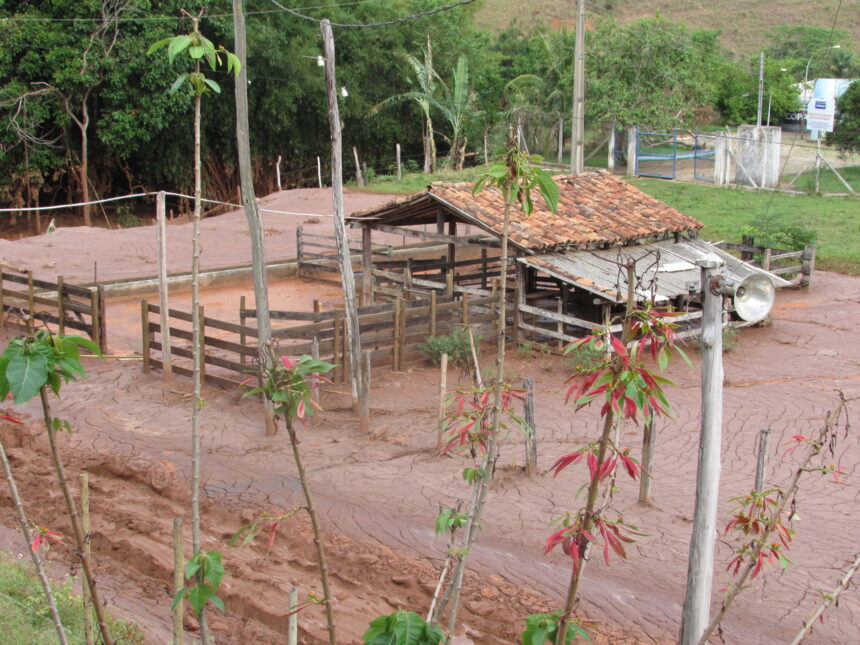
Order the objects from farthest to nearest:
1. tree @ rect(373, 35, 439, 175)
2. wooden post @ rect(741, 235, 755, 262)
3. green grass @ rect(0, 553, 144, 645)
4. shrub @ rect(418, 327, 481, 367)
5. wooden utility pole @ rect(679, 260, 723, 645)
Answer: tree @ rect(373, 35, 439, 175) → wooden post @ rect(741, 235, 755, 262) → shrub @ rect(418, 327, 481, 367) → green grass @ rect(0, 553, 144, 645) → wooden utility pole @ rect(679, 260, 723, 645)

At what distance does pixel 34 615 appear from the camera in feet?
21.9

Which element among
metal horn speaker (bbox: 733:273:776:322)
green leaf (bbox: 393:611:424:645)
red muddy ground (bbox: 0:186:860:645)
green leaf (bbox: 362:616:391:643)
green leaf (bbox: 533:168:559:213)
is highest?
green leaf (bbox: 533:168:559:213)

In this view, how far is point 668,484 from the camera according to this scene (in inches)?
395

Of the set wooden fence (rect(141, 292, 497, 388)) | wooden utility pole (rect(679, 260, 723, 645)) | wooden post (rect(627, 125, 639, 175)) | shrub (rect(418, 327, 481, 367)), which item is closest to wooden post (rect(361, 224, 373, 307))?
wooden fence (rect(141, 292, 497, 388))

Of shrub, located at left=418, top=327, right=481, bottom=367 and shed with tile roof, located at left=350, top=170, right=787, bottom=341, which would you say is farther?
shed with tile roof, located at left=350, top=170, right=787, bottom=341

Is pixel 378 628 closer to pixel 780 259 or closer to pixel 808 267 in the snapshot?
pixel 808 267

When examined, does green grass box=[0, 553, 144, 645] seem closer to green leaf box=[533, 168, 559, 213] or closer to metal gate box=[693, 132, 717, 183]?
green leaf box=[533, 168, 559, 213]

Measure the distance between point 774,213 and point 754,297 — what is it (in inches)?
836

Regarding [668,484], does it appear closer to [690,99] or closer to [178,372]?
[178,372]

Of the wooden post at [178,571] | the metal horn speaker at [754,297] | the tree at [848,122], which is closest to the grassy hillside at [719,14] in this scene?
the tree at [848,122]

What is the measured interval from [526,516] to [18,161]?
24.5 meters

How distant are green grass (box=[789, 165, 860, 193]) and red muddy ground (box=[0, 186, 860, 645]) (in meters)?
18.7

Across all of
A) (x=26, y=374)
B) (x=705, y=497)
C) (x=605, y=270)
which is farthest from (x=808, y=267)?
(x=26, y=374)

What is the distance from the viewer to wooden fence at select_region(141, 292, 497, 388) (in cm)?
1291
